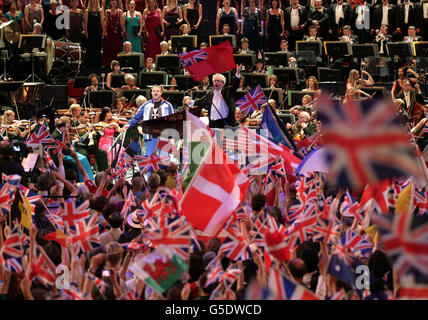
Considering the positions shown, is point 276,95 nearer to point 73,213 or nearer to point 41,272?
point 73,213

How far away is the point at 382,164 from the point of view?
502 centimetres

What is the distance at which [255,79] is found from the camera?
56.9ft

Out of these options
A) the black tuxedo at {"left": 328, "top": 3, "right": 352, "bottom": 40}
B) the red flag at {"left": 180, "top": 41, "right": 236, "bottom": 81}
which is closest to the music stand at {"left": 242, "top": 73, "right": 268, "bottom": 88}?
the black tuxedo at {"left": 328, "top": 3, "right": 352, "bottom": 40}

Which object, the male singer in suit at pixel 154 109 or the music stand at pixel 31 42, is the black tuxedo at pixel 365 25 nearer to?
the music stand at pixel 31 42

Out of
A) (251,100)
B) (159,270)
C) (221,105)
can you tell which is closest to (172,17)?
(251,100)

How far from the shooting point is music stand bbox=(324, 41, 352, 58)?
59.1 feet

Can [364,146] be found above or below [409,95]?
below

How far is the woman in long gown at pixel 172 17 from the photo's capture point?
1964 centimetres

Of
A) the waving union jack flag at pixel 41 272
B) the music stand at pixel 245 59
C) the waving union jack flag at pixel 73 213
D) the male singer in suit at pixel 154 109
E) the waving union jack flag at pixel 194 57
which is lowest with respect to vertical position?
the waving union jack flag at pixel 41 272

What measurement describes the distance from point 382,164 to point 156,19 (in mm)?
15163

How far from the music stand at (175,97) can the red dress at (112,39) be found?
12.2ft

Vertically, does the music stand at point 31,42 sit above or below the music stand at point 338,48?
above

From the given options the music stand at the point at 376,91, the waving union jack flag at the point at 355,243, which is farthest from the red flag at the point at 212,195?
the music stand at the point at 376,91

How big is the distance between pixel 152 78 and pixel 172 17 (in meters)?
2.78
